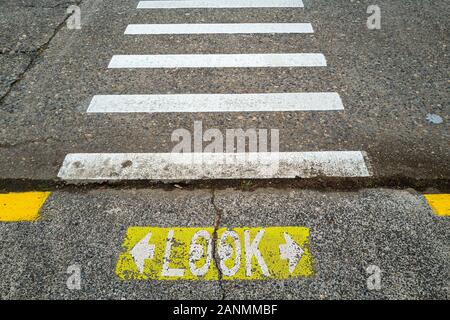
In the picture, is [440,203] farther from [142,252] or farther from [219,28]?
[219,28]

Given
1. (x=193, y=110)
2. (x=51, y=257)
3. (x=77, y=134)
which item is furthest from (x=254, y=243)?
(x=77, y=134)

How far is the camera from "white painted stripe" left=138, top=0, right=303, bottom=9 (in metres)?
6.60

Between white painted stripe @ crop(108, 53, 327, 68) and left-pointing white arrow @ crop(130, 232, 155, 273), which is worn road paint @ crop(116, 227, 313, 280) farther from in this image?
white painted stripe @ crop(108, 53, 327, 68)

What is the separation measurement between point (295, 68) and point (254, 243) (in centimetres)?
285

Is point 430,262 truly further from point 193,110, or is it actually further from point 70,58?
point 70,58

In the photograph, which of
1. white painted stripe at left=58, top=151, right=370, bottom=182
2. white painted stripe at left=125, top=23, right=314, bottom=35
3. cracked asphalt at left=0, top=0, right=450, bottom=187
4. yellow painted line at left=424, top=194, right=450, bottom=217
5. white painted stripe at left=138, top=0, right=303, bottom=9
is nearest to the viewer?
yellow painted line at left=424, top=194, right=450, bottom=217

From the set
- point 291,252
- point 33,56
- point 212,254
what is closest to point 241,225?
point 212,254

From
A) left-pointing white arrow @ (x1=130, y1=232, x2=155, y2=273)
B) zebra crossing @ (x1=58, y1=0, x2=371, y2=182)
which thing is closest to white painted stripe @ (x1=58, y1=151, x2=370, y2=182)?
zebra crossing @ (x1=58, y1=0, x2=371, y2=182)

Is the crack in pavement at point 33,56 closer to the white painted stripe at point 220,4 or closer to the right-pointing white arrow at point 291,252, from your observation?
the white painted stripe at point 220,4

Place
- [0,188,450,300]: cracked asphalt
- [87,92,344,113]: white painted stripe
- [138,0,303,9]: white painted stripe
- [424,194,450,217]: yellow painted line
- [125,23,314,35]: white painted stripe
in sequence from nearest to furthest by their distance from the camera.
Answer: [0,188,450,300]: cracked asphalt, [424,194,450,217]: yellow painted line, [87,92,344,113]: white painted stripe, [125,23,314,35]: white painted stripe, [138,0,303,9]: white painted stripe

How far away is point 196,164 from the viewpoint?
383cm

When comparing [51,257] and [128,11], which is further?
[128,11]

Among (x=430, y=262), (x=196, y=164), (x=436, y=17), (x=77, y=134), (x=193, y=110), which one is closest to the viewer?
(x=430, y=262)

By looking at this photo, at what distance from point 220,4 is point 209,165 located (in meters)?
3.96
